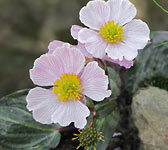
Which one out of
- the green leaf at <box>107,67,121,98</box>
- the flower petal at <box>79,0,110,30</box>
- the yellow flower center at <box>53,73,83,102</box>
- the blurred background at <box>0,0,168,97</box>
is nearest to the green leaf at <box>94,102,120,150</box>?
the green leaf at <box>107,67,121,98</box>

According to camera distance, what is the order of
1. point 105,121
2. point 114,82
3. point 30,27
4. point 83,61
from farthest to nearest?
point 30,27
point 114,82
point 105,121
point 83,61

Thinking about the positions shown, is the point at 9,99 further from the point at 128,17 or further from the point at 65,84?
the point at 128,17

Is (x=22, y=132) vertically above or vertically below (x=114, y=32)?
below

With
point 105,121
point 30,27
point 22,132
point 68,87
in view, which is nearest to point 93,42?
point 68,87

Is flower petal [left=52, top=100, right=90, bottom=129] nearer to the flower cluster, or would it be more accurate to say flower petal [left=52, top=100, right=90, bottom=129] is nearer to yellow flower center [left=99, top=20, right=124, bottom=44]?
the flower cluster

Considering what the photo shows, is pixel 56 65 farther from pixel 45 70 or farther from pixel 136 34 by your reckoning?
pixel 136 34

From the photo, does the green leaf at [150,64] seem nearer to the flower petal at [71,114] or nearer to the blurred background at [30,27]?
the flower petal at [71,114]

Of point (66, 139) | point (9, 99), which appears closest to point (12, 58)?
point (9, 99)
